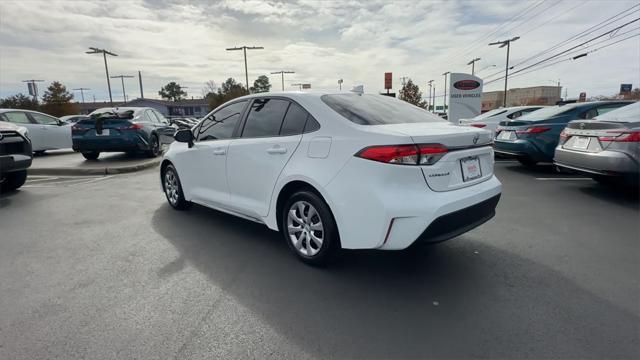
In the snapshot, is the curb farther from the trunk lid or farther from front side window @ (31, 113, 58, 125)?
the trunk lid

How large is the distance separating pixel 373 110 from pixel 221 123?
77.4 inches

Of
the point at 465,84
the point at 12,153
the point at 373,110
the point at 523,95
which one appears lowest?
the point at 12,153

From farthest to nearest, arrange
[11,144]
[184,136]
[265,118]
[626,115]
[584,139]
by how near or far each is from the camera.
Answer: [11,144], [584,139], [626,115], [184,136], [265,118]

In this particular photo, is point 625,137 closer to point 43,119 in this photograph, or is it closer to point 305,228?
point 305,228

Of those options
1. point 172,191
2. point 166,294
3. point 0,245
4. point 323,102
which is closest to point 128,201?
point 172,191

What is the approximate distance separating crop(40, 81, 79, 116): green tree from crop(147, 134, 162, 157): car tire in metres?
45.4

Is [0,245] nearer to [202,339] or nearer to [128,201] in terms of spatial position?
[128,201]

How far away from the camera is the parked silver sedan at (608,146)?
503cm

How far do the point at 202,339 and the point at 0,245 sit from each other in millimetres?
Answer: 3255

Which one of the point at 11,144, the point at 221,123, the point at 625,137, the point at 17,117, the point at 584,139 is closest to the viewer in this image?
the point at 221,123

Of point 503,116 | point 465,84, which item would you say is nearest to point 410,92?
point 465,84

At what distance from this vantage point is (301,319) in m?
2.52

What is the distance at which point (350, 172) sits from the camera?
282 centimetres

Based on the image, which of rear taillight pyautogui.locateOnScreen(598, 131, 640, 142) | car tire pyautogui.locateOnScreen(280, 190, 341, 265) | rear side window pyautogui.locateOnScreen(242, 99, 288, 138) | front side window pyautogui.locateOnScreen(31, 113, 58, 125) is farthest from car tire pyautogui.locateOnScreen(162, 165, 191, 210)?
Answer: front side window pyautogui.locateOnScreen(31, 113, 58, 125)
